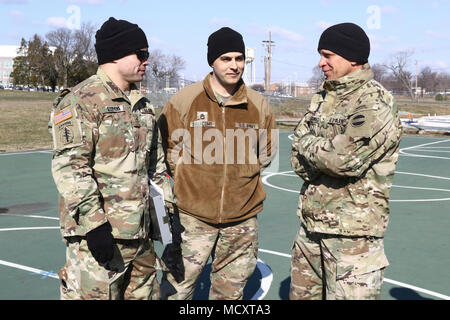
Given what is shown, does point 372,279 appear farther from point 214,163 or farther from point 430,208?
point 430,208

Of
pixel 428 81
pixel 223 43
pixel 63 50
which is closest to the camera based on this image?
pixel 223 43

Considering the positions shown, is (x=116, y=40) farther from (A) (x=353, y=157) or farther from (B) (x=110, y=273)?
(A) (x=353, y=157)

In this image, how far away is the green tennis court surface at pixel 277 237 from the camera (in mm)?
4938

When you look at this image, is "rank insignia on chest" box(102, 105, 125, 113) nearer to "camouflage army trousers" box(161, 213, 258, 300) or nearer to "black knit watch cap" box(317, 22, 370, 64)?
"camouflage army trousers" box(161, 213, 258, 300)

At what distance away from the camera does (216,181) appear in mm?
3750

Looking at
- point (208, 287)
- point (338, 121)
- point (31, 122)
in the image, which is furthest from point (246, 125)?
point (31, 122)

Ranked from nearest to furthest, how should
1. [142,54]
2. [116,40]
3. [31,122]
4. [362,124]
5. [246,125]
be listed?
1. [362,124]
2. [116,40]
3. [142,54]
4. [246,125]
5. [31,122]

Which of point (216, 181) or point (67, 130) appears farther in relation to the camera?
point (216, 181)

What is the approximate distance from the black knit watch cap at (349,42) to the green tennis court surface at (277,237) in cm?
241

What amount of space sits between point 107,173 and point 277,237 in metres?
3.95

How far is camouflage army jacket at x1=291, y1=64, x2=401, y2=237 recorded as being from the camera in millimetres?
3047

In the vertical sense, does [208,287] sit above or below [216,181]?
below

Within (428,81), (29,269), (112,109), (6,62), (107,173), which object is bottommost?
(29,269)

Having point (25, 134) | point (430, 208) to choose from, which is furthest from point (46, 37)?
point (430, 208)
